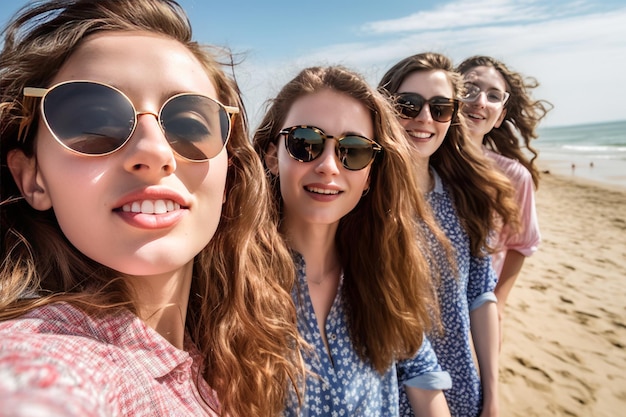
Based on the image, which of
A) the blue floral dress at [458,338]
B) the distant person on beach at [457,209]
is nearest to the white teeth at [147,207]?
the distant person on beach at [457,209]

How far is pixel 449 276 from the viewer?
2400 mm

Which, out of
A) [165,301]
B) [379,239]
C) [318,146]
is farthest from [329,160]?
[165,301]

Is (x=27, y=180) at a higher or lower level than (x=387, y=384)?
higher

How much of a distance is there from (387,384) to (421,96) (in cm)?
171

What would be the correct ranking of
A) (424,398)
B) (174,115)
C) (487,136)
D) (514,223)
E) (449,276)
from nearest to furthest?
(174,115)
(424,398)
(449,276)
(514,223)
(487,136)

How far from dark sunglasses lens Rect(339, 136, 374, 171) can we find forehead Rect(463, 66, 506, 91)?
2.16m

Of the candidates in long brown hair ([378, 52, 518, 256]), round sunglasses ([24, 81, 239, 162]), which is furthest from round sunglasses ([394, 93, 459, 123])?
round sunglasses ([24, 81, 239, 162])

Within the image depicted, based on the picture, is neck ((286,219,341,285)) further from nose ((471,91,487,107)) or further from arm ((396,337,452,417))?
nose ((471,91,487,107))

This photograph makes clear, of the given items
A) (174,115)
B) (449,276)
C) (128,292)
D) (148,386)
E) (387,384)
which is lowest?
(387,384)

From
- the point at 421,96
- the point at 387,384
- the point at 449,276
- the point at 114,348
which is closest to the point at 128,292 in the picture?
the point at 114,348

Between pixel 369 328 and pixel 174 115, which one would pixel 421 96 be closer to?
pixel 369 328

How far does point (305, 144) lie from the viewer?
1.73 m

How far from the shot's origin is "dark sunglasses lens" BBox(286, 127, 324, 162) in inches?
67.9

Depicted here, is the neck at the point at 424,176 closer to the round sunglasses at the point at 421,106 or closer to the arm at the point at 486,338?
the round sunglasses at the point at 421,106
